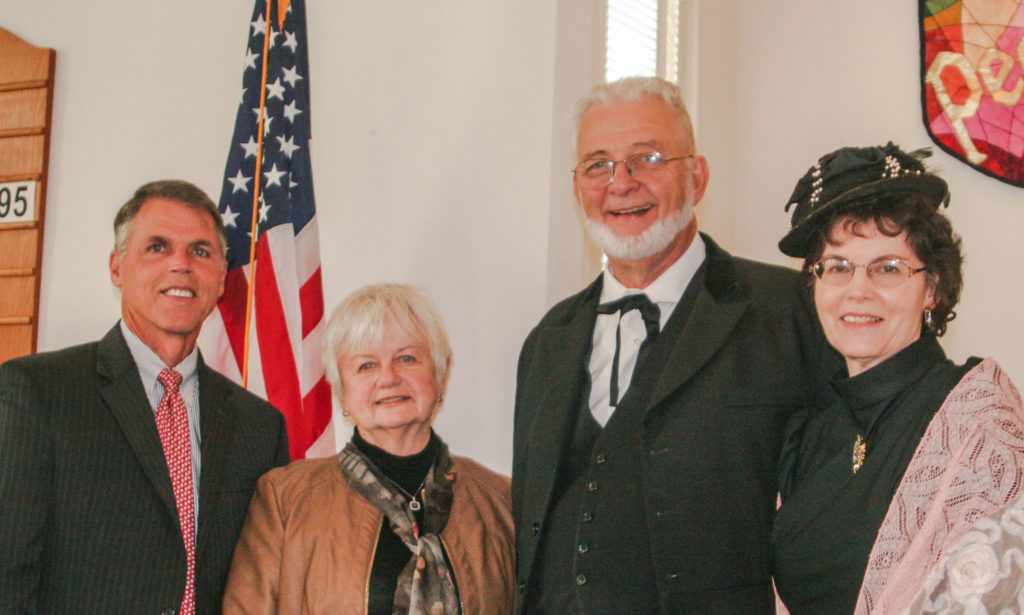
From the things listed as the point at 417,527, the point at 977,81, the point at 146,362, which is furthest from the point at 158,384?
the point at 977,81

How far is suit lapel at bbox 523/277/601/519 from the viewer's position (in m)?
2.12

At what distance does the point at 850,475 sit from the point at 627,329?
0.64 metres

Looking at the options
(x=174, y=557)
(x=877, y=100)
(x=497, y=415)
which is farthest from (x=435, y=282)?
(x=877, y=100)

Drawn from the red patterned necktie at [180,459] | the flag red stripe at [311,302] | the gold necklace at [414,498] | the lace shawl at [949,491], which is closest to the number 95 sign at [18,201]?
the flag red stripe at [311,302]

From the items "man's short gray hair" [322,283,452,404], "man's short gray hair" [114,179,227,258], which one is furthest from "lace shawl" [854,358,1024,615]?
"man's short gray hair" [114,179,227,258]

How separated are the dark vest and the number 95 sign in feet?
9.40

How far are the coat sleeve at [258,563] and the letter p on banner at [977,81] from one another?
2882mm

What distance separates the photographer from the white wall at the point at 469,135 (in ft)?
10.2

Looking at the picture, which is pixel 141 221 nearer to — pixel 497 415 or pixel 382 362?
pixel 382 362

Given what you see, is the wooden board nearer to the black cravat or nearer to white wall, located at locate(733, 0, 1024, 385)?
the black cravat

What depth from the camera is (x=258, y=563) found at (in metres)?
2.10

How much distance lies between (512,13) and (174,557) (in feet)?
6.51

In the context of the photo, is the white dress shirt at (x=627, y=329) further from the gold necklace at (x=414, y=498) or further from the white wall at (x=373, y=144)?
the white wall at (x=373, y=144)

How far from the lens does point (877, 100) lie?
13.0 ft
